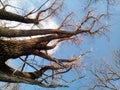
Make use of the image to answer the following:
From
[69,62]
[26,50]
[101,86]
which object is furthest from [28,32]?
[101,86]

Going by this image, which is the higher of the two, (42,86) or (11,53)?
(11,53)

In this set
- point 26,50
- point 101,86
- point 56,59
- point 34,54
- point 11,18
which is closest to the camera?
point 11,18

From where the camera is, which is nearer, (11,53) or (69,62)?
→ (11,53)

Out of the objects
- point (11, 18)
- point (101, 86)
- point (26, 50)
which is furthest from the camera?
point (101, 86)

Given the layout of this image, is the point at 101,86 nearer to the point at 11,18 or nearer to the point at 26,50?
the point at 26,50

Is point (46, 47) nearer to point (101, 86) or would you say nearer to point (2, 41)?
point (2, 41)

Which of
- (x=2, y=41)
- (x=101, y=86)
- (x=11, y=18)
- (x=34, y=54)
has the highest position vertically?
(x=11, y=18)

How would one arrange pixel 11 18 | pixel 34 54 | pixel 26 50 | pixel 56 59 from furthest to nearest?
pixel 56 59
pixel 34 54
pixel 26 50
pixel 11 18

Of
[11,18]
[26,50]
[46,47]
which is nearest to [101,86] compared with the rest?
[46,47]

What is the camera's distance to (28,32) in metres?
11.6

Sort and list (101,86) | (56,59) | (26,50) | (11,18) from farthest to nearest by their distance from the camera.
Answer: (101,86), (56,59), (26,50), (11,18)

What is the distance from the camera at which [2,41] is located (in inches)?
442

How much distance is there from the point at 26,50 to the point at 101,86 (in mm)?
10062

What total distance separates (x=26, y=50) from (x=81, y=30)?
3313mm
